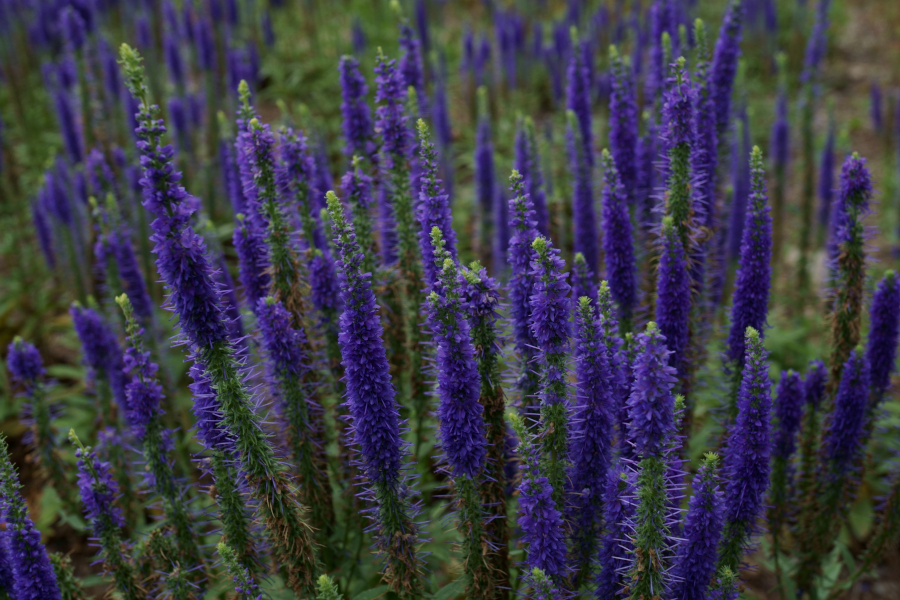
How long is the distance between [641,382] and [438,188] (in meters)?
1.47

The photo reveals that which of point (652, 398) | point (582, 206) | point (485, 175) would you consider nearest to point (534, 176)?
point (582, 206)

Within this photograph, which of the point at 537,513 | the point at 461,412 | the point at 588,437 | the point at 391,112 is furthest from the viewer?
the point at 391,112

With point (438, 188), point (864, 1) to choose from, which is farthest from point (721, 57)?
point (864, 1)

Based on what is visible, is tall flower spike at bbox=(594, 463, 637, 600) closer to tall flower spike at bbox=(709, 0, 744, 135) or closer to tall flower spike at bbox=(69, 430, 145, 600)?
tall flower spike at bbox=(69, 430, 145, 600)

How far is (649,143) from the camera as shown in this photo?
209 inches

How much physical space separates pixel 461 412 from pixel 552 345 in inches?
20.1

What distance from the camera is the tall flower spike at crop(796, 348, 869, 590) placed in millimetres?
4145

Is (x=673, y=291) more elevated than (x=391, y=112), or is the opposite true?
(x=391, y=112)

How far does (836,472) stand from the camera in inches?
173

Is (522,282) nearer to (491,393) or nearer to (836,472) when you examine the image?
(491,393)

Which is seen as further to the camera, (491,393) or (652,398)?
(491,393)

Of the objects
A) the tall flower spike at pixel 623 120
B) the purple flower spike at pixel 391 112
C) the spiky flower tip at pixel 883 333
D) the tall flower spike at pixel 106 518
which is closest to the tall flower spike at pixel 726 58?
the tall flower spike at pixel 623 120

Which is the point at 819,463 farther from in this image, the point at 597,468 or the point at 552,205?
the point at 552,205

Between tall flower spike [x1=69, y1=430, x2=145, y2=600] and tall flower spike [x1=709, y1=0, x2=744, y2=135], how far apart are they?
4605mm
